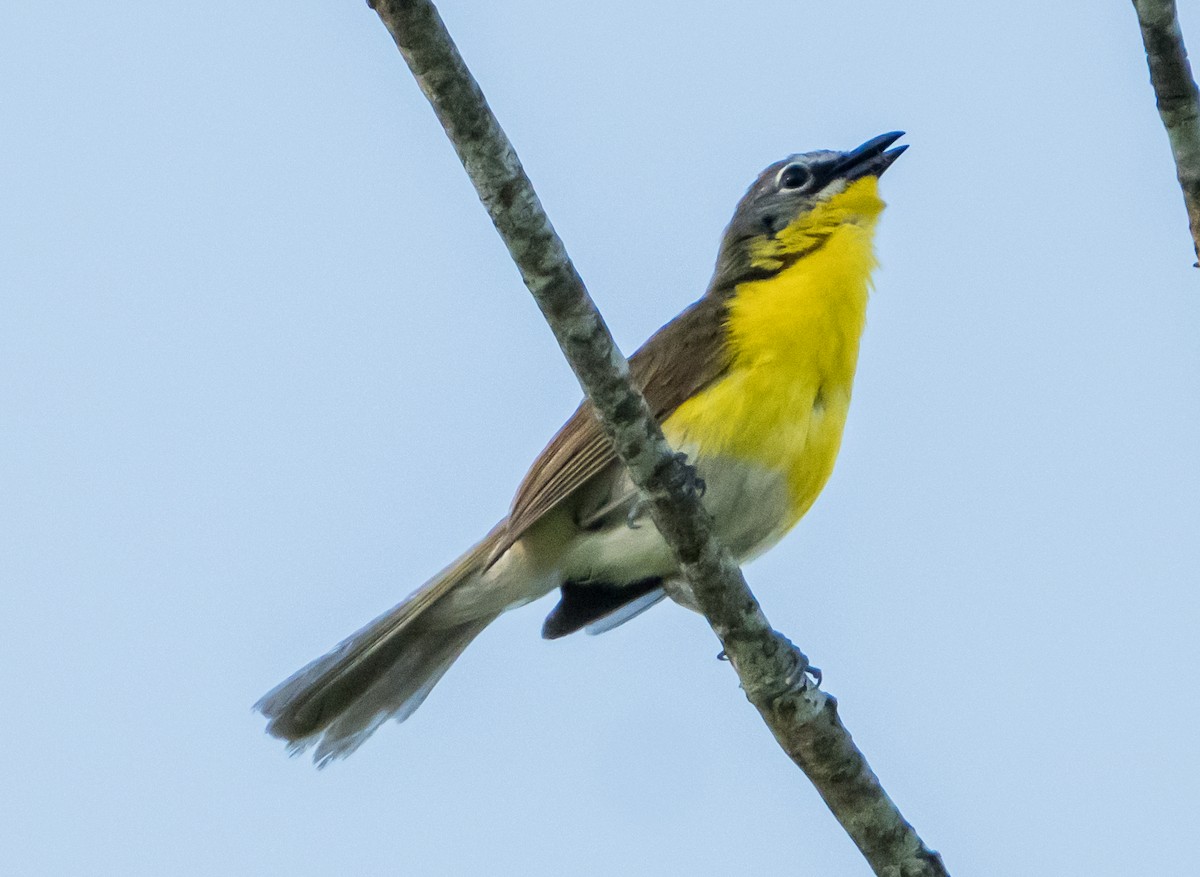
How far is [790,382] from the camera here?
577cm

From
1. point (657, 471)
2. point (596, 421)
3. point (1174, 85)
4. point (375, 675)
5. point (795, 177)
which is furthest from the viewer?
point (795, 177)

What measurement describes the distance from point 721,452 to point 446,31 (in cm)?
238

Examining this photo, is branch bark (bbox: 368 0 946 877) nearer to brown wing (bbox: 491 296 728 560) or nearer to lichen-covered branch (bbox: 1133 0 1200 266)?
brown wing (bbox: 491 296 728 560)

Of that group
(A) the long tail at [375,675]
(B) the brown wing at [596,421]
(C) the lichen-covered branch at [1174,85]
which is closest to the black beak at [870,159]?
(B) the brown wing at [596,421]

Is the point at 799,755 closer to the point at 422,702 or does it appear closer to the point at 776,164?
the point at 422,702

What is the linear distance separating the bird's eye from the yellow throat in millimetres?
381

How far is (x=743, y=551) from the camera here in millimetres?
6180

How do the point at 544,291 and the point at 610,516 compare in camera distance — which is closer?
the point at 544,291

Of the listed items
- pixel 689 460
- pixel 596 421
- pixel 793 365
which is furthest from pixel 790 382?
pixel 596 421

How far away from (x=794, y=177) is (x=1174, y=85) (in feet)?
11.5

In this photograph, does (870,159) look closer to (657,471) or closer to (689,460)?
(689,460)

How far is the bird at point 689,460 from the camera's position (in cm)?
572

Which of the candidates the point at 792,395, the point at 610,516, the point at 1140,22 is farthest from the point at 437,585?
the point at 1140,22

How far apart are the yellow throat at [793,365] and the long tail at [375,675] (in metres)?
1.15
